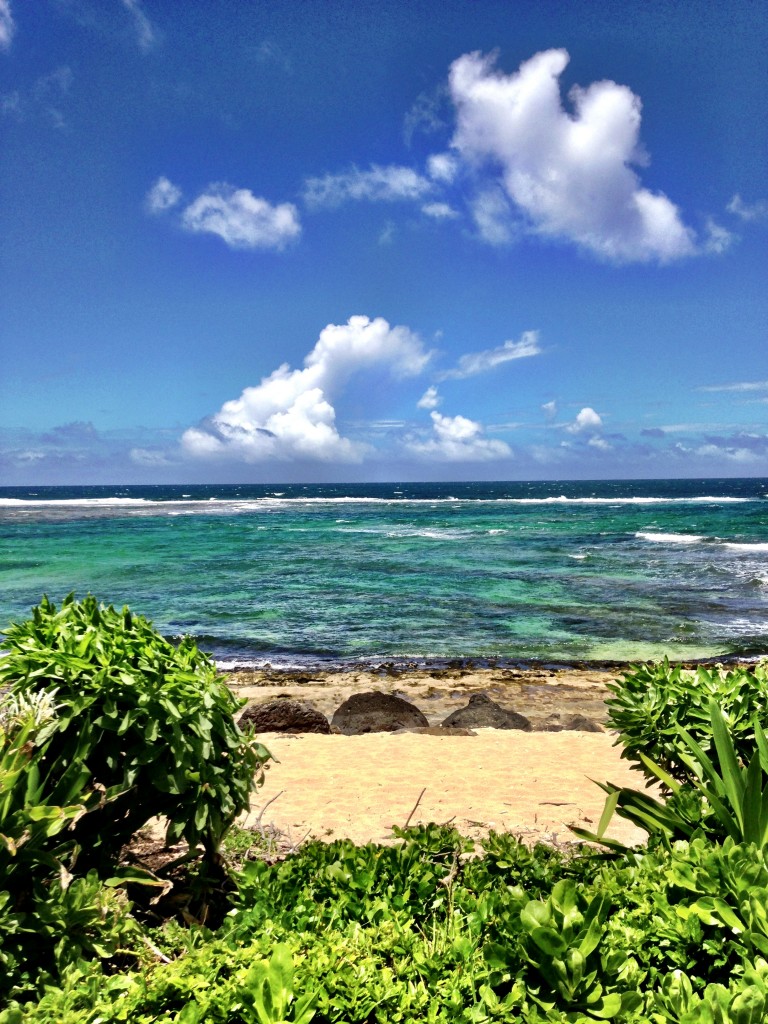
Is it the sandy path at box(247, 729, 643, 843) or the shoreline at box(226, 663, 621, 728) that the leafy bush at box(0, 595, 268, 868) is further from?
the shoreline at box(226, 663, 621, 728)

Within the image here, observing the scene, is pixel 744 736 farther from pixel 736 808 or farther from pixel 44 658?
pixel 44 658

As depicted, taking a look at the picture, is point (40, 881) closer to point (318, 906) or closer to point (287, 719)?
point (318, 906)

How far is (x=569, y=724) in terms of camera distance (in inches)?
405

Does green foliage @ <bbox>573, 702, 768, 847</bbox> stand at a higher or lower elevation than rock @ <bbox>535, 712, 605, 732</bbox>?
higher

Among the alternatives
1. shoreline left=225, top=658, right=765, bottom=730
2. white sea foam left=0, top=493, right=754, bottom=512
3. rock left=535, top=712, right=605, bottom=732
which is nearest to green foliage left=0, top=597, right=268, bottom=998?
rock left=535, top=712, right=605, bottom=732

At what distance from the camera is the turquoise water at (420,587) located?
652 inches

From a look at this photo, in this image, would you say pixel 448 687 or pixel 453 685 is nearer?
pixel 448 687

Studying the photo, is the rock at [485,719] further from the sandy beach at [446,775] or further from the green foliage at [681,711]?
the green foliage at [681,711]

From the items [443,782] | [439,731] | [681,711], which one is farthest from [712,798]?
[439,731]

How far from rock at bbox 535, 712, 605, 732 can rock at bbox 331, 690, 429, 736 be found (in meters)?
1.81

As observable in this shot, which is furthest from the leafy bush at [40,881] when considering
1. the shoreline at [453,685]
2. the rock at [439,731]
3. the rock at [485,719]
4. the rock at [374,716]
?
the shoreline at [453,685]

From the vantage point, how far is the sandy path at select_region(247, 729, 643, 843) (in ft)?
16.9

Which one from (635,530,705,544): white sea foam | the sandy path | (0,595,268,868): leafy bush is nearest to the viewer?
(0,595,268,868): leafy bush

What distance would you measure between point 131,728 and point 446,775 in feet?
16.8
